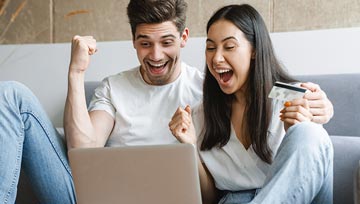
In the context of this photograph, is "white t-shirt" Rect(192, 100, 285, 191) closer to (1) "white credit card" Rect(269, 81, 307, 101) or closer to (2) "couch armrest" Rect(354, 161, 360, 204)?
(1) "white credit card" Rect(269, 81, 307, 101)

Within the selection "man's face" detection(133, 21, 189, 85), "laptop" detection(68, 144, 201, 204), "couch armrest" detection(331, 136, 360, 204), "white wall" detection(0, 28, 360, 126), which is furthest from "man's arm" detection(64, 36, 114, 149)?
"couch armrest" detection(331, 136, 360, 204)

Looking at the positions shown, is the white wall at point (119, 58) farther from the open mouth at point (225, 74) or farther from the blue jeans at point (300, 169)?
the blue jeans at point (300, 169)

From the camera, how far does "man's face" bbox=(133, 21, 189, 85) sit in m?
1.86

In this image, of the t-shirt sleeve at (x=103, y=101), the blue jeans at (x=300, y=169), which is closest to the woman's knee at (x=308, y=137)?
the blue jeans at (x=300, y=169)

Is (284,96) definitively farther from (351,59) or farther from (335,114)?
(351,59)

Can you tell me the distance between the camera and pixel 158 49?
1.86 m

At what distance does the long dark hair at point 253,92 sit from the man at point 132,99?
163mm

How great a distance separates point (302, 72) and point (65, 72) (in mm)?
1098

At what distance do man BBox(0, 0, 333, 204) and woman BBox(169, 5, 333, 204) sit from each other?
6.4 inches

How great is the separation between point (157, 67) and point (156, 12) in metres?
0.20

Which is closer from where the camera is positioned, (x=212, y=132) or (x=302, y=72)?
(x=212, y=132)

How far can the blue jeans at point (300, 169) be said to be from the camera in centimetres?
127

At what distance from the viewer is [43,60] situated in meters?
2.51

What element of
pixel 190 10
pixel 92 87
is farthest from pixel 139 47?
pixel 190 10
